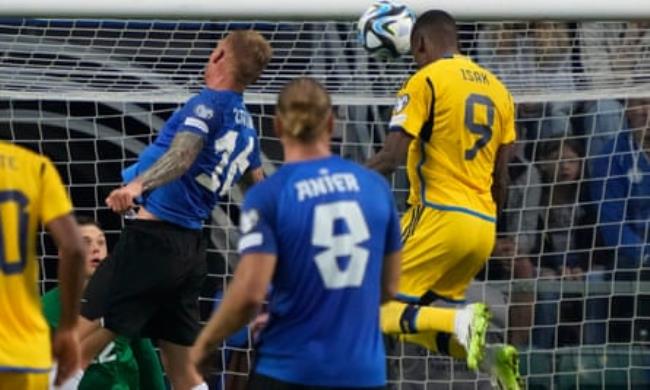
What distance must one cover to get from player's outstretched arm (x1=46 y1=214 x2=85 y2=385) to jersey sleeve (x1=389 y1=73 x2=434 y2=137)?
222 cm

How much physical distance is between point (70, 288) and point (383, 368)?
1057 mm

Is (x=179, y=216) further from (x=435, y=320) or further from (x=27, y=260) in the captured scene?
(x=27, y=260)

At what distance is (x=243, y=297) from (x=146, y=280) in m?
2.40

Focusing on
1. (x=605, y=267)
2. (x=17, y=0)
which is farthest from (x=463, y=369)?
(x=17, y=0)

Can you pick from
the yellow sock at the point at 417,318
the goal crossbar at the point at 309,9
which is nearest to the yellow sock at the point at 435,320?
the yellow sock at the point at 417,318

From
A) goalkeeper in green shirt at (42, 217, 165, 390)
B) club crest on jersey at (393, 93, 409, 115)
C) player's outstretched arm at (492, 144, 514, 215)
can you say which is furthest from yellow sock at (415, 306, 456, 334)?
goalkeeper in green shirt at (42, 217, 165, 390)

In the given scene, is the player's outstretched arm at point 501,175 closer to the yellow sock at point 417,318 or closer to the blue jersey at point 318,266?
the yellow sock at point 417,318

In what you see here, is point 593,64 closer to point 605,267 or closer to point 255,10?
point 605,267

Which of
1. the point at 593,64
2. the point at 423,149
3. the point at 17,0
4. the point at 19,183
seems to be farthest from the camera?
the point at 593,64

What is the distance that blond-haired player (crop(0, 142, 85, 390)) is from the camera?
6.20 meters

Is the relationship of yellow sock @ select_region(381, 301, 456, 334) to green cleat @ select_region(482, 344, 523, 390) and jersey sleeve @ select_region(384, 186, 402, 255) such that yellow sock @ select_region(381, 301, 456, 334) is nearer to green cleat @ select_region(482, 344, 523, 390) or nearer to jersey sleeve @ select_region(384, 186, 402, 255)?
green cleat @ select_region(482, 344, 523, 390)

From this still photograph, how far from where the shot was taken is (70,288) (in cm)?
627

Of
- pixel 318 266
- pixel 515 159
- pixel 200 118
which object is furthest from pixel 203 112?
pixel 515 159

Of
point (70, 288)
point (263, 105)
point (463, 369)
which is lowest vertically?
point (463, 369)
